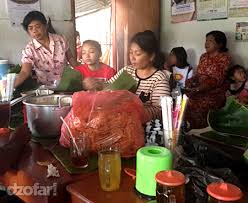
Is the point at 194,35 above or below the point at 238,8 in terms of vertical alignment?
below

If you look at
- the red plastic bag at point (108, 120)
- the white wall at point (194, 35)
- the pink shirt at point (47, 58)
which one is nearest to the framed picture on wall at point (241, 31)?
the white wall at point (194, 35)

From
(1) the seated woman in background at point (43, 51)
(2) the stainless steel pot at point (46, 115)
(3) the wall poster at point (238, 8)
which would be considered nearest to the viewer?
(2) the stainless steel pot at point (46, 115)

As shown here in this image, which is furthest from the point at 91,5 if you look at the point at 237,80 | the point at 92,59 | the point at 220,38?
the point at 237,80

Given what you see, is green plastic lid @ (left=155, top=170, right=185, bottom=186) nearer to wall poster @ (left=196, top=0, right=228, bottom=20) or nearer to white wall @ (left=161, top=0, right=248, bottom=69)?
white wall @ (left=161, top=0, right=248, bottom=69)

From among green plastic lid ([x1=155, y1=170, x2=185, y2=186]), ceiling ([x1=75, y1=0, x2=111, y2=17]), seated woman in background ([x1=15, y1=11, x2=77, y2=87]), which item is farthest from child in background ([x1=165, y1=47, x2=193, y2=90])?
green plastic lid ([x1=155, y1=170, x2=185, y2=186])

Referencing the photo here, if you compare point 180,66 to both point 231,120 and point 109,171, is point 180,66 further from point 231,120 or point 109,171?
point 109,171

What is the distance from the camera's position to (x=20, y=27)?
3217 millimetres

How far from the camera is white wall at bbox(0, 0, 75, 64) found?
3.17 m

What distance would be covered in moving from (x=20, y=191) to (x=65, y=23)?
104 inches

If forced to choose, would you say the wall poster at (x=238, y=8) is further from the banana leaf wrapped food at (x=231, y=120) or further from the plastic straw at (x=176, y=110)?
the plastic straw at (x=176, y=110)

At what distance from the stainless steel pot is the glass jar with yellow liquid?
37 centimetres

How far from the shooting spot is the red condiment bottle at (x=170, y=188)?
0.71 m

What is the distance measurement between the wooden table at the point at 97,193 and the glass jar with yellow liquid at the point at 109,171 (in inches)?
0.7

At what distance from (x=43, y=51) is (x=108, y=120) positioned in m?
1.77
